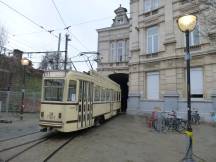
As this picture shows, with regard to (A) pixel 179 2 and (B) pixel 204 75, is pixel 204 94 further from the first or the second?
(A) pixel 179 2

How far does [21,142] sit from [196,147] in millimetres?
7215

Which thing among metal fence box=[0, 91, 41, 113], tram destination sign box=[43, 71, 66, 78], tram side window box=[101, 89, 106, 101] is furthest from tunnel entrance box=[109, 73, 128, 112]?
tram destination sign box=[43, 71, 66, 78]

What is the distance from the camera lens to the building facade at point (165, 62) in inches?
711

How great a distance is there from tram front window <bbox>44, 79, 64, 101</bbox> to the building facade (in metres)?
11.5

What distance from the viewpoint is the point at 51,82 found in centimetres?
1030

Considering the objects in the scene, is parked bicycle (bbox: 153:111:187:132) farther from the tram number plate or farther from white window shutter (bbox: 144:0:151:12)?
white window shutter (bbox: 144:0:151:12)

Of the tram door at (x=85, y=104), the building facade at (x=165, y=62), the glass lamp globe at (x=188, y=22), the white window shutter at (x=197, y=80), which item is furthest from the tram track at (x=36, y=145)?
the white window shutter at (x=197, y=80)

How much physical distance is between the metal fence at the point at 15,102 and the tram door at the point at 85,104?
11901 mm

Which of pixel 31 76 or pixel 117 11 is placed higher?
pixel 117 11

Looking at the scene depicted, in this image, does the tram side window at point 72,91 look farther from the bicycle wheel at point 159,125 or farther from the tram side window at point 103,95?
the bicycle wheel at point 159,125

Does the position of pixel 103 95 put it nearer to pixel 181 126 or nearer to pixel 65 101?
pixel 65 101

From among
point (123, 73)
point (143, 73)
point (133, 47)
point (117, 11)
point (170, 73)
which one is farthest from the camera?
point (117, 11)

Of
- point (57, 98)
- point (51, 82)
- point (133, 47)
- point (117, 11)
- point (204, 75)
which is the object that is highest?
point (117, 11)

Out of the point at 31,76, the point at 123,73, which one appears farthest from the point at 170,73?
the point at 31,76
